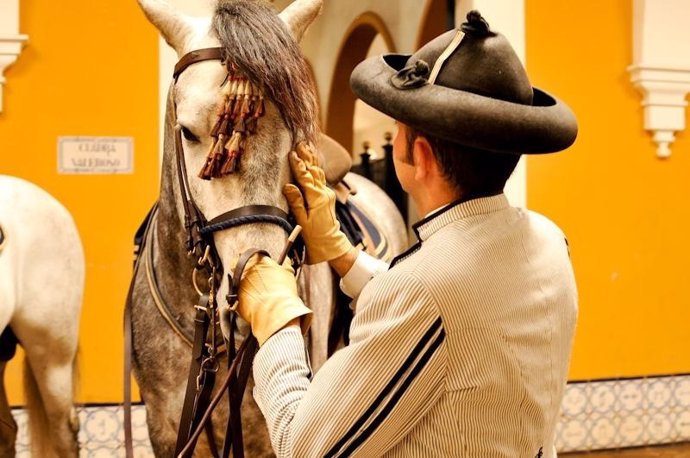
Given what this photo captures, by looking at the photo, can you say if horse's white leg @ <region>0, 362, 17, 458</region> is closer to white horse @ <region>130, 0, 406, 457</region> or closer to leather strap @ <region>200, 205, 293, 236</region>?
white horse @ <region>130, 0, 406, 457</region>

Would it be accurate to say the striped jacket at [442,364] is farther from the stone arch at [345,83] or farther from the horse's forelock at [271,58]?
the stone arch at [345,83]

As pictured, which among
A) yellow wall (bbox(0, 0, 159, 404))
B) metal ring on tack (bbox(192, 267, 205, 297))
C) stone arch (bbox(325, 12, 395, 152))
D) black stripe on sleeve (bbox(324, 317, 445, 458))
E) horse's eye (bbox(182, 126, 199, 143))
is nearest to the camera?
black stripe on sleeve (bbox(324, 317, 445, 458))

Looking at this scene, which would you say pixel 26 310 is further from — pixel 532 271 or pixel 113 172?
pixel 532 271

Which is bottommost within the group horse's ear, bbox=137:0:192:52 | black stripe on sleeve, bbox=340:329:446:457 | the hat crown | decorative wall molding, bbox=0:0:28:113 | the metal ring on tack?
black stripe on sleeve, bbox=340:329:446:457

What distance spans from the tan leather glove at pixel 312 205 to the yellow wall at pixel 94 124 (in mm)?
1821

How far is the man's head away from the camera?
37.2 inches

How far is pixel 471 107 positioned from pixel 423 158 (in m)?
0.13

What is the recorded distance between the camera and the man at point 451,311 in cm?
94

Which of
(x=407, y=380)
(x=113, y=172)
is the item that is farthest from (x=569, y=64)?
(x=407, y=380)

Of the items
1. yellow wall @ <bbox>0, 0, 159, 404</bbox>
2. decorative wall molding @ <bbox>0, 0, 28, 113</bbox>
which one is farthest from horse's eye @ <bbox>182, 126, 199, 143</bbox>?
decorative wall molding @ <bbox>0, 0, 28, 113</bbox>

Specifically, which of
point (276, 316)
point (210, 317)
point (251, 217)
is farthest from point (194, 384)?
point (276, 316)

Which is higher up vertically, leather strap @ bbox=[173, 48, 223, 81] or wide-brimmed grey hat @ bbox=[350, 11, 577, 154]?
leather strap @ bbox=[173, 48, 223, 81]

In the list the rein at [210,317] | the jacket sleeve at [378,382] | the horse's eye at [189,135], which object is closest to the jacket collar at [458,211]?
the jacket sleeve at [378,382]

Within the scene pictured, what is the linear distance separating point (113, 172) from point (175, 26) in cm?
156
